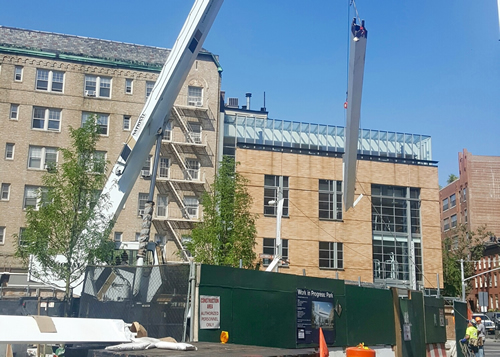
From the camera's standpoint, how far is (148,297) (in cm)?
1078

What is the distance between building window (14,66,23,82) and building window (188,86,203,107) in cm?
1166

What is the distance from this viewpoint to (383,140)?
48469 mm

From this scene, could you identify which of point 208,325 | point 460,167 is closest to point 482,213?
point 460,167

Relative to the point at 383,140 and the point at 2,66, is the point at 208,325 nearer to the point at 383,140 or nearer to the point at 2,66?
the point at 2,66

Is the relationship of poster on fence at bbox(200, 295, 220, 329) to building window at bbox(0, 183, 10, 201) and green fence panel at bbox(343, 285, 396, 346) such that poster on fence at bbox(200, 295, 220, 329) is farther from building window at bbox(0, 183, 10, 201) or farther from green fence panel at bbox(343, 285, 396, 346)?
building window at bbox(0, 183, 10, 201)

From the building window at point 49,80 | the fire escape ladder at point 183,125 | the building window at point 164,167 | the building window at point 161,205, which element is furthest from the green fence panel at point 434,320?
the building window at point 49,80

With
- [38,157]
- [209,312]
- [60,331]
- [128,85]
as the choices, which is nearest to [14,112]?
[38,157]

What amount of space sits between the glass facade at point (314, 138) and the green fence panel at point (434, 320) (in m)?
26.1

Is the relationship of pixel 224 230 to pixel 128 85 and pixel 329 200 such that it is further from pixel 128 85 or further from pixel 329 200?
pixel 128 85

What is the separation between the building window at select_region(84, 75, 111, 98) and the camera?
1635 inches

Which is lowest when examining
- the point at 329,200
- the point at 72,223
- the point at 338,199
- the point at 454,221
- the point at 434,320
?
the point at 434,320

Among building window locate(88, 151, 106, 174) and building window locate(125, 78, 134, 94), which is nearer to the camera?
building window locate(88, 151, 106, 174)

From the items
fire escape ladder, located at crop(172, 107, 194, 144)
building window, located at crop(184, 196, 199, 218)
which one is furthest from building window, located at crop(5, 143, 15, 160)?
building window, located at crop(184, 196, 199, 218)

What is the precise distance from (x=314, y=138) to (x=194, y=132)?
10064mm
